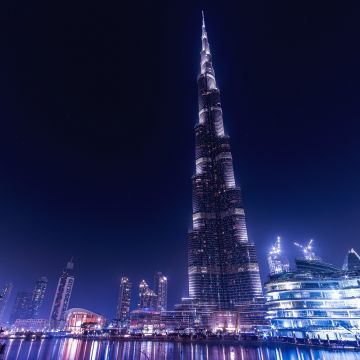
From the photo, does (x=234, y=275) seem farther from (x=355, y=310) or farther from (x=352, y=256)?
Result: (x=355, y=310)

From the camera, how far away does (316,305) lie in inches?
3900

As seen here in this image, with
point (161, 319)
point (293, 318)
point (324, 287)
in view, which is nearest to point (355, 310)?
point (324, 287)

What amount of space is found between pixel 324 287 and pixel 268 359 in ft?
175

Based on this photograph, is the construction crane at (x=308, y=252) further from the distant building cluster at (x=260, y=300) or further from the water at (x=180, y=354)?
the water at (x=180, y=354)

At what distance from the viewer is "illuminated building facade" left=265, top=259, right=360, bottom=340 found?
9150cm

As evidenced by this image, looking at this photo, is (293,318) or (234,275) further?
(234,275)

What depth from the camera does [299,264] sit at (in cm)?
12506

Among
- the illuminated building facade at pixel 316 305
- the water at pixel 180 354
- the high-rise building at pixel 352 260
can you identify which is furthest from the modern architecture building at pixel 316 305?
the high-rise building at pixel 352 260

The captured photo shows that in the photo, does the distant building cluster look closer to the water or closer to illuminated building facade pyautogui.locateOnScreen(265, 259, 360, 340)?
illuminated building facade pyautogui.locateOnScreen(265, 259, 360, 340)

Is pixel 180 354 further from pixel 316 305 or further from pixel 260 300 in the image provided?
pixel 260 300

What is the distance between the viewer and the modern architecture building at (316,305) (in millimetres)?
91438

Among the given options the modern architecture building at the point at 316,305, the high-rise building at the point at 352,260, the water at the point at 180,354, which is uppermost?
the high-rise building at the point at 352,260

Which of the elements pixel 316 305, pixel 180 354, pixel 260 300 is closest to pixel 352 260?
pixel 316 305

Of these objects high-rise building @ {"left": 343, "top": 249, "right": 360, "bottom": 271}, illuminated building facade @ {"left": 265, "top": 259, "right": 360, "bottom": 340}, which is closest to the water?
illuminated building facade @ {"left": 265, "top": 259, "right": 360, "bottom": 340}
